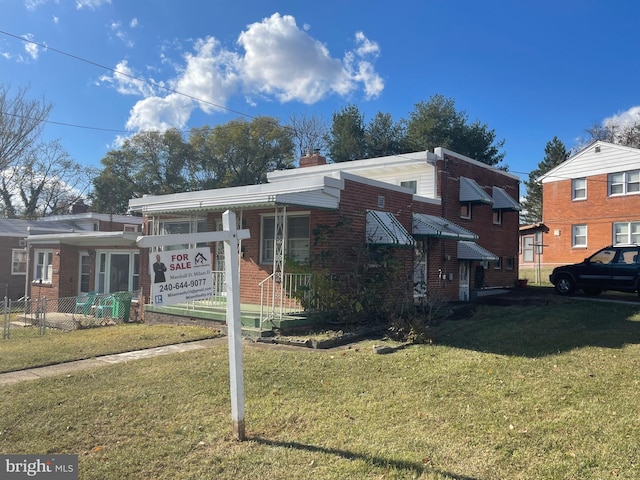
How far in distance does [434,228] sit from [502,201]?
729 cm

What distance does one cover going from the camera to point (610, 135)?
149 ft

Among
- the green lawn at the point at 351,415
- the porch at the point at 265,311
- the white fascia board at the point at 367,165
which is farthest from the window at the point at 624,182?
the porch at the point at 265,311

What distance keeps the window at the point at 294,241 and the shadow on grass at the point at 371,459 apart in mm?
7288

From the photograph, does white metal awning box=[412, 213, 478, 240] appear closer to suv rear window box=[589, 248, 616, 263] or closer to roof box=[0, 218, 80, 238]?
suv rear window box=[589, 248, 616, 263]

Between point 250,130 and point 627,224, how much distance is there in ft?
92.5

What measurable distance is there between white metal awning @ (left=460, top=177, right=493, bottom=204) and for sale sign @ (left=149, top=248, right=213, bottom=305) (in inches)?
549

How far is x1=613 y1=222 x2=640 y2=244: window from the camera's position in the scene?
25.1m

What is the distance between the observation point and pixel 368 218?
1208 centimetres

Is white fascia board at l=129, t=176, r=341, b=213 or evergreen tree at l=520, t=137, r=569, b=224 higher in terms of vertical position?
evergreen tree at l=520, t=137, r=569, b=224

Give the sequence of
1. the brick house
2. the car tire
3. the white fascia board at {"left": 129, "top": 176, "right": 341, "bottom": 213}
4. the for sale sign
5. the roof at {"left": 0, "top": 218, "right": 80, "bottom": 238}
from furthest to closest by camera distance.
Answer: the roof at {"left": 0, "top": 218, "right": 80, "bottom": 238}, the car tire, the brick house, the white fascia board at {"left": 129, "top": 176, "right": 341, "bottom": 213}, the for sale sign

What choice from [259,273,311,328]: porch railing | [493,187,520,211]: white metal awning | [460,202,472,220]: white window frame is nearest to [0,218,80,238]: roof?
[259,273,311,328]: porch railing

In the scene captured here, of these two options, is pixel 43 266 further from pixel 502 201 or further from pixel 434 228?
pixel 502 201

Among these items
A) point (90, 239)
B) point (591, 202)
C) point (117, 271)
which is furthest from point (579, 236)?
point (90, 239)

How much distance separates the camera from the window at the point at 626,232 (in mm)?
25094
